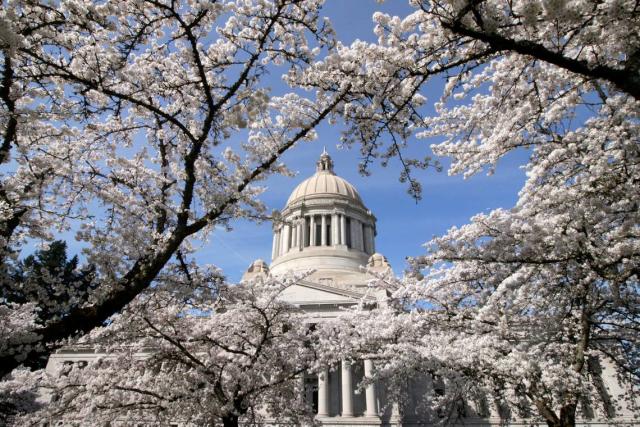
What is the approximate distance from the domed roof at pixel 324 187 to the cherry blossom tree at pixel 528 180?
36.4m

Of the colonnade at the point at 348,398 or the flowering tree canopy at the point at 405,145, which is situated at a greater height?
the flowering tree canopy at the point at 405,145

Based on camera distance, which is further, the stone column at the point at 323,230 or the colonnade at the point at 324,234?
the colonnade at the point at 324,234

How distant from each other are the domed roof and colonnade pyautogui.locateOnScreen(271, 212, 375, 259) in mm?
3035

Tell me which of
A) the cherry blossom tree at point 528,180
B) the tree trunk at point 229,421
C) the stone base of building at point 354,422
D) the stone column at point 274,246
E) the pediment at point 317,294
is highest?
the stone column at point 274,246

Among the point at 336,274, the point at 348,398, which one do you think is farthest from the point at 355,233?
the point at 348,398

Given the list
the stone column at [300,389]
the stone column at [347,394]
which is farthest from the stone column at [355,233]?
the stone column at [300,389]

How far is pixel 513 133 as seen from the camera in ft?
28.8

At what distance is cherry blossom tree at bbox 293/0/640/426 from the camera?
5.23 metres

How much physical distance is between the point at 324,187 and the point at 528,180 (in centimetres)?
4060

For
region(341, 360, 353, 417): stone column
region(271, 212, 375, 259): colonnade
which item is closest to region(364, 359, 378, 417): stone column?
region(341, 360, 353, 417): stone column

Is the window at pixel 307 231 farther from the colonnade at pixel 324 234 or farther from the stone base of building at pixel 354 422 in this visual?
the stone base of building at pixel 354 422

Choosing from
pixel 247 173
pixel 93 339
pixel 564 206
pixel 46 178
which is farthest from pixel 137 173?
pixel 564 206

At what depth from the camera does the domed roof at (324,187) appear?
48750 millimetres

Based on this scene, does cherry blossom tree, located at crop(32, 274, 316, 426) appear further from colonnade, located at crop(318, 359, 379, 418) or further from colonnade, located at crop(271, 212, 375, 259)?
colonnade, located at crop(271, 212, 375, 259)
